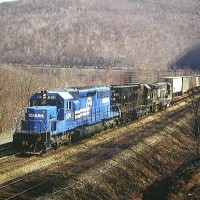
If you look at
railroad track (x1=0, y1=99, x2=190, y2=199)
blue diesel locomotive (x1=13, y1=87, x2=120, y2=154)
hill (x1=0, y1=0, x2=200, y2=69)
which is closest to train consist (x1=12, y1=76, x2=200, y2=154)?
blue diesel locomotive (x1=13, y1=87, x2=120, y2=154)

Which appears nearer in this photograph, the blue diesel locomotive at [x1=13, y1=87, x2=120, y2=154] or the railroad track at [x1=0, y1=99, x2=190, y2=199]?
the railroad track at [x1=0, y1=99, x2=190, y2=199]

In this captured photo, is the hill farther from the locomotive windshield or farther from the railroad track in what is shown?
the locomotive windshield

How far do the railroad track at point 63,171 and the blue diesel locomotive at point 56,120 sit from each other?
1.86 meters

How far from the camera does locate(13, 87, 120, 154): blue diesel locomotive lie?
68.9 feet

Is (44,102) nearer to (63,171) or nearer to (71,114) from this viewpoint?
(71,114)

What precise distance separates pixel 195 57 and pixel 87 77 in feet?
238

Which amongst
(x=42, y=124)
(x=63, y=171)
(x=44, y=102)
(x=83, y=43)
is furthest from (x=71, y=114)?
(x=83, y=43)

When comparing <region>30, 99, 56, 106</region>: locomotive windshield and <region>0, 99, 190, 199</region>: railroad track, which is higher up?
<region>30, 99, 56, 106</region>: locomotive windshield

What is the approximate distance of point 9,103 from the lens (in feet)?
152

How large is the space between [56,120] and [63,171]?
4847 millimetres

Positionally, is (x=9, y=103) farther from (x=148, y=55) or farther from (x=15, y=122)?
(x=148, y=55)

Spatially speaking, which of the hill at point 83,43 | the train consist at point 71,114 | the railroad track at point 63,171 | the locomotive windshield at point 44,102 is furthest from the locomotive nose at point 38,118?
the hill at point 83,43

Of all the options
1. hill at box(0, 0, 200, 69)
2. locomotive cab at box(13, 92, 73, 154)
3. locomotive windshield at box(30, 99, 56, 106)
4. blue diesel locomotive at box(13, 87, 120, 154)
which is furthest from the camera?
hill at box(0, 0, 200, 69)

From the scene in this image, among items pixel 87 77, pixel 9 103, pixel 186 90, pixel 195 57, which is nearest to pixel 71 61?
pixel 87 77
